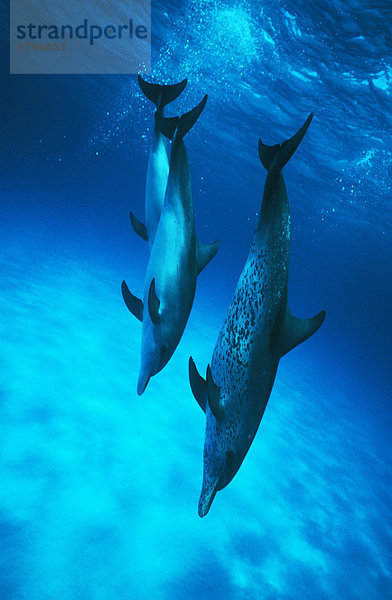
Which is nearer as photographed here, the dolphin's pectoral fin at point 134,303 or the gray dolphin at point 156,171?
the dolphin's pectoral fin at point 134,303

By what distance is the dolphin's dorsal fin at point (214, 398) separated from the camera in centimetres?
174

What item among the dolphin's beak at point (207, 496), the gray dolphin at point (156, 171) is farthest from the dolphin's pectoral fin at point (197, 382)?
the gray dolphin at point (156, 171)

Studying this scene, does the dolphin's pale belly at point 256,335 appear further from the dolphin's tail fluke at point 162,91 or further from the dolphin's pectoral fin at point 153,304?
the dolphin's tail fluke at point 162,91

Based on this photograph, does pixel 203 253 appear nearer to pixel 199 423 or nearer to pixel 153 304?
pixel 153 304

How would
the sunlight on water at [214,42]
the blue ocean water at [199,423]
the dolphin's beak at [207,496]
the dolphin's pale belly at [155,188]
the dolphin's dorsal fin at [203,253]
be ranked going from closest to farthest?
the dolphin's beak at [207,496] < the dolphin's dorsal fin at [203,253] < the dolphin's pale belly at [155,188] < the blue ocean water at [199,423] < the sunlight on water at [214,42]

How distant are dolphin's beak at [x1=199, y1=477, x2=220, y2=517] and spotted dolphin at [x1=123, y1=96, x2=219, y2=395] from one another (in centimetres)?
75

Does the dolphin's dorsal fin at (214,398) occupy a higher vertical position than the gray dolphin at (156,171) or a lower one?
lower

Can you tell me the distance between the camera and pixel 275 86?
16.4 metres

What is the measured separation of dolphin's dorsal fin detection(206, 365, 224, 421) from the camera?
1741 millimetres

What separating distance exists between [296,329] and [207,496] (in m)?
0.96

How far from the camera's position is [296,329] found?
Result: 188 cm

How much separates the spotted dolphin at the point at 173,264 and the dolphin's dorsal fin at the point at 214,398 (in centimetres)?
49

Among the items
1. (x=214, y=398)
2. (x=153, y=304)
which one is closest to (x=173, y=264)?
(x=153, y=304)

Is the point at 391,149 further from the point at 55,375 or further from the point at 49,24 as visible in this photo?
the point at 49,24
